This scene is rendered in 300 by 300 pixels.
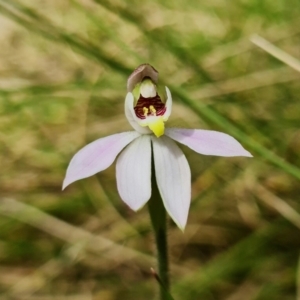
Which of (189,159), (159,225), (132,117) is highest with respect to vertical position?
(189,159)

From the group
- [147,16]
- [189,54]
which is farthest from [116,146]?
[147,16]

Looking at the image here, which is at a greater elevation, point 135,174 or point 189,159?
point 189,159

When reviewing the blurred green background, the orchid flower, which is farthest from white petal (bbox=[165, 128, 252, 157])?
the blurred green background

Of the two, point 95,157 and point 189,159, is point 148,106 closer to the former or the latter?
point 95,157

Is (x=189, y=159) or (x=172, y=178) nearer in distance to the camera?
(x=172, y=178)

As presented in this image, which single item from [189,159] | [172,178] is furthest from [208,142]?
[189,159]

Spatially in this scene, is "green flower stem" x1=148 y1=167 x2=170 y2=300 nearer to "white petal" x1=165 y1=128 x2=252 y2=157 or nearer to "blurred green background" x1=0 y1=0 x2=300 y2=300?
"white petal" x1=165 y1=128 x2=252 y2=157

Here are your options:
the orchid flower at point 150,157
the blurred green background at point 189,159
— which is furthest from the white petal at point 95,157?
the blurred green background at point 189,159
